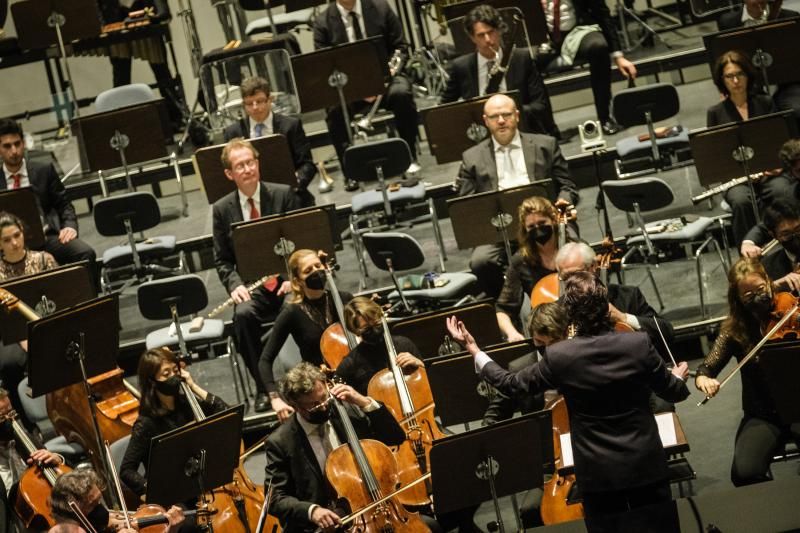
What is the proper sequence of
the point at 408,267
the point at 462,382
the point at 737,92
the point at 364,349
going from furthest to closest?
1. the point at 737,92
2. the point at 408,267
3. the point at 364,349
4. the point at 462,382

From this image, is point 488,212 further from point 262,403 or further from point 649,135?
point 649,135

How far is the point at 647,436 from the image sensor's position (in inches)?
169

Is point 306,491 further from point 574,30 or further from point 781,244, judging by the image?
point 574,30

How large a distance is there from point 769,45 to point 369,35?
115 inches

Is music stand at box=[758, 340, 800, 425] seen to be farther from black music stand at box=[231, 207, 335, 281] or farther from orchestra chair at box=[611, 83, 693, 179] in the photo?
orchestra chair at box=[611, 83, 693, 179]

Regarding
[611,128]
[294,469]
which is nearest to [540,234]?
[294,469]

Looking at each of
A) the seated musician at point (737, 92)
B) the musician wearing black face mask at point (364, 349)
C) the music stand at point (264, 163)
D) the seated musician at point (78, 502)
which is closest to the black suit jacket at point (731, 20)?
the seated musician at point (737, 92)

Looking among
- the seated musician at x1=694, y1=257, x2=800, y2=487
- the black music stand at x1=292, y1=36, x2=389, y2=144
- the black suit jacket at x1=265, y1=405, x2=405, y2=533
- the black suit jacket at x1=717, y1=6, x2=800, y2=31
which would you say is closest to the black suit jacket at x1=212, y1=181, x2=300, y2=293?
the black music stand at x1=292, y1=36, x2=389, y2=144

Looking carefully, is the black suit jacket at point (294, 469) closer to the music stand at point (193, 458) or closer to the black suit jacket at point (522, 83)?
the music stand at point (193, 458)

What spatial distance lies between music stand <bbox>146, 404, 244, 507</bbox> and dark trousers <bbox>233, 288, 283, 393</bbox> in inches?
62.5

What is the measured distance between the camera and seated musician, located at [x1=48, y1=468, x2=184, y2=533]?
5133mm

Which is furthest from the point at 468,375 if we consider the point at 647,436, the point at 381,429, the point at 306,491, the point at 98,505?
the point at 98,505

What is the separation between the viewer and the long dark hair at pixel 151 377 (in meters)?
6.03

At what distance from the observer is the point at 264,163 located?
7.58 m
